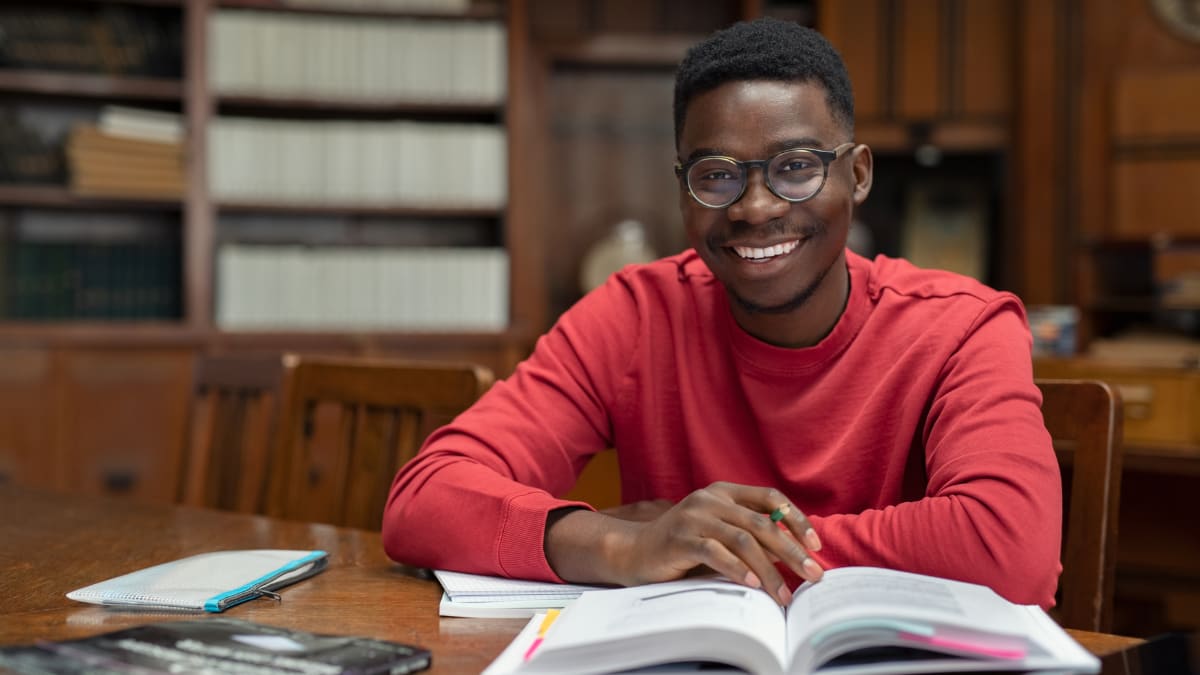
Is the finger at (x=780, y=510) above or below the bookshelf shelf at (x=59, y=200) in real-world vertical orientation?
below

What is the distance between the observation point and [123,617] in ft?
3.29

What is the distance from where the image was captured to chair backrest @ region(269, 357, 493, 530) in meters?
1.55

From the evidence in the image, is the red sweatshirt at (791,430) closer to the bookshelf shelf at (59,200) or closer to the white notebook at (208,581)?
the white notebook at (208,581)

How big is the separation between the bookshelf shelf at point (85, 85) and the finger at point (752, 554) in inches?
129

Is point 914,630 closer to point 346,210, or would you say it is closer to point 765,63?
point 765,63

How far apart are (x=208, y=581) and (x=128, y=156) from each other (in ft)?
9.83

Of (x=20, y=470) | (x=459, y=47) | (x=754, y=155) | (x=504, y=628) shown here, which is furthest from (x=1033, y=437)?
(x=20, y=470)

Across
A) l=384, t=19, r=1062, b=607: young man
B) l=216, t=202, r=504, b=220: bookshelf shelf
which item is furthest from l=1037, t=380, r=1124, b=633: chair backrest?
l=216, t=202, r=504, b=220: bookshelf shelf

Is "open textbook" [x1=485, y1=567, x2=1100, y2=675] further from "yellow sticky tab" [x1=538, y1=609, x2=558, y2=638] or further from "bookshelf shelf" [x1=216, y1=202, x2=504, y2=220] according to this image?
"bookshelf shelf" [x1=216, y1=202, x2=504, y2=220]

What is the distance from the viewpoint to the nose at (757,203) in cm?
123

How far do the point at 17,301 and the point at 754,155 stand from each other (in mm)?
3207

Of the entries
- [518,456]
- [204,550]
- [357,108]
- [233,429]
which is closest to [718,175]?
[518,456]

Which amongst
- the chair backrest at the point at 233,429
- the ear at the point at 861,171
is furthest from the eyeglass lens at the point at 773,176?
the chair backrest at the point at 233,429

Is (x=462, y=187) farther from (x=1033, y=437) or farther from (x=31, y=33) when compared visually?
(x=1033, y=437)
